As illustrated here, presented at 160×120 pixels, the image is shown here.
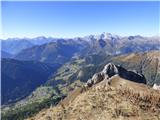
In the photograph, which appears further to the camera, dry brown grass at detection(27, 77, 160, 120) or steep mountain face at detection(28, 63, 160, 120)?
steep mountain face at detection(28, 63, 160, 120)

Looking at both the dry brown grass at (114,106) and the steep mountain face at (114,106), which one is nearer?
the dry brown grass at (114,106)

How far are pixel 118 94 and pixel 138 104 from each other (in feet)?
34.4

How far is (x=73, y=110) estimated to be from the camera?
90625 millimetres

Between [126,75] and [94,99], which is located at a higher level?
[94,99]

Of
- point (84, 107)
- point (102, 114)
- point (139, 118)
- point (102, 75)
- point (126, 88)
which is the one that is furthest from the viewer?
point (102, 75)

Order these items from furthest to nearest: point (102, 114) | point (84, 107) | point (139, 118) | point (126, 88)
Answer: point (126, 88), point (84, 107), point (102, 114), point (139, 118)

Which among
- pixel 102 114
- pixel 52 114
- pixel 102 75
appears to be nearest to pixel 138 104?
pixel 102 114

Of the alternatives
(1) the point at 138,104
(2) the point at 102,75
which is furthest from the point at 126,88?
(2) the point at 102,75

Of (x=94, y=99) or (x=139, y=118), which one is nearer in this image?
(x=139, y=118)

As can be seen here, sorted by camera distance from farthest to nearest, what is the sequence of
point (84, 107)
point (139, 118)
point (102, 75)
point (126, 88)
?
point (102, 75) → point (126, 88) → point (84, 107) → point (139, 118)

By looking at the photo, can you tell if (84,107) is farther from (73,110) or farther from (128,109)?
(128,109)

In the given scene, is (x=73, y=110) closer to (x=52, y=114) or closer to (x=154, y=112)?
(x=52, y=114)

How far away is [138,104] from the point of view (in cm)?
8444

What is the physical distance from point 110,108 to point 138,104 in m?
7.03
